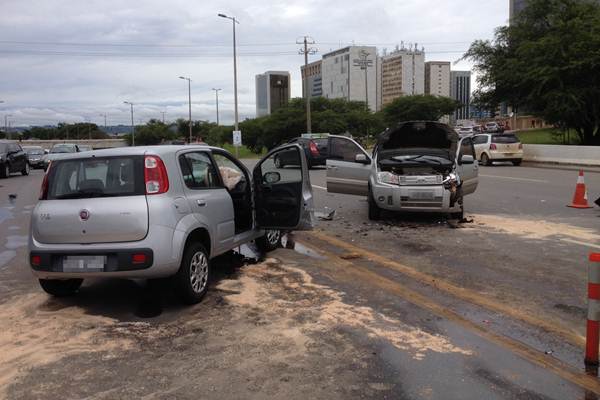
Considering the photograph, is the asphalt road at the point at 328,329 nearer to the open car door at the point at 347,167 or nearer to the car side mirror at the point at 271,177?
the car side mirror at the point at 271,177

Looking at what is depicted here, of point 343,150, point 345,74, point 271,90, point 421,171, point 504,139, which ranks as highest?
point 345,74

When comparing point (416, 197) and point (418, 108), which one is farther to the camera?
point (418, 108)

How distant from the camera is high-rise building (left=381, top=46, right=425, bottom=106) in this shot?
10675 centimetres

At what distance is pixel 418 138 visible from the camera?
38.2 ft

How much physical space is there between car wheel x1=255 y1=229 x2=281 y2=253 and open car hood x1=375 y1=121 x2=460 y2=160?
378cm

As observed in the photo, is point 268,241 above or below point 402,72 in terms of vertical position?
below

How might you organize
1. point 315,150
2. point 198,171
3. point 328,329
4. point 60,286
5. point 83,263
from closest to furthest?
1. point 328,329
2. point 83,263
3. point 60,286
4. point 198,171
5. point 315,150

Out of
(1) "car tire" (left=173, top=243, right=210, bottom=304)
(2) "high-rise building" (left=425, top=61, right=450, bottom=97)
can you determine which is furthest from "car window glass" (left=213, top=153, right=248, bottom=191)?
(2) "high-rise building" (left=425, top=61, right=450, bottom=97)

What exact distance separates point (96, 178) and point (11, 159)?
2408 cm

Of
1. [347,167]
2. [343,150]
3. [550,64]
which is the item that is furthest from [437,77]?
[347,167]

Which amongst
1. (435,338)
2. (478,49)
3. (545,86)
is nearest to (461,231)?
(435,338)

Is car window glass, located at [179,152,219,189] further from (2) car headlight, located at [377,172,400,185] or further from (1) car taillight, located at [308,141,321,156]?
(1) car taillight, located at [308,141,321,156]

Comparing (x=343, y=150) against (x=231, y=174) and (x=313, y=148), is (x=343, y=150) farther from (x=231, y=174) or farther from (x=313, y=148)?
(x=313, y=148)

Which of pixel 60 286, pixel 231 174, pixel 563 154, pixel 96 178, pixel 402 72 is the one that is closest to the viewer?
pixel 96 178
